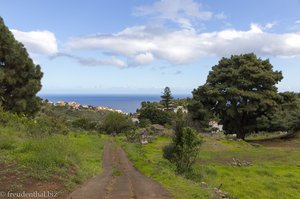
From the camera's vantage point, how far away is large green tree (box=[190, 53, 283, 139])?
165ft

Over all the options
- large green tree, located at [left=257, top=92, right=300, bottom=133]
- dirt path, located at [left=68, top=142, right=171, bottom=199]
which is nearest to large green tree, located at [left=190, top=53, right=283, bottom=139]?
large green tree, located at [left=257, top=92, right=300, bottom=133]

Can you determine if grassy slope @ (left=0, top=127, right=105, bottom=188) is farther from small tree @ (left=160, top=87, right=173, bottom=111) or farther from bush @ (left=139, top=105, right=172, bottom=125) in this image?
small tree @ (left=160, top=87, right=173, bottom=111)

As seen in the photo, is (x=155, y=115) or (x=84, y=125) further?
(x=155, y=115)

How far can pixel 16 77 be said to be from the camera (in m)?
35.5

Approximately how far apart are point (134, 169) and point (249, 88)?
32.4 metres

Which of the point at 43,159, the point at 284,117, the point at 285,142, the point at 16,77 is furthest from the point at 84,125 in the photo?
the point at 43,159

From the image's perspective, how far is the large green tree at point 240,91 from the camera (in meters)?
50.3

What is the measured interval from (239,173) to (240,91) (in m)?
24.0

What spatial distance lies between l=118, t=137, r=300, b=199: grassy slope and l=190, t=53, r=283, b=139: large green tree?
11.1 m

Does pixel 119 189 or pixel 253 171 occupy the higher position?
pixel 119 189

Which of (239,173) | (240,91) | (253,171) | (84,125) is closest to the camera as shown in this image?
(239,173)

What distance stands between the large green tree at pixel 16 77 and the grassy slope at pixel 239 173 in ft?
41.7

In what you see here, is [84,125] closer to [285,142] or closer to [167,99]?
[167,99]

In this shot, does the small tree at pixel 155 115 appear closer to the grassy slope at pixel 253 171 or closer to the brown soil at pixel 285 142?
the brown soil at pixel 285 142
